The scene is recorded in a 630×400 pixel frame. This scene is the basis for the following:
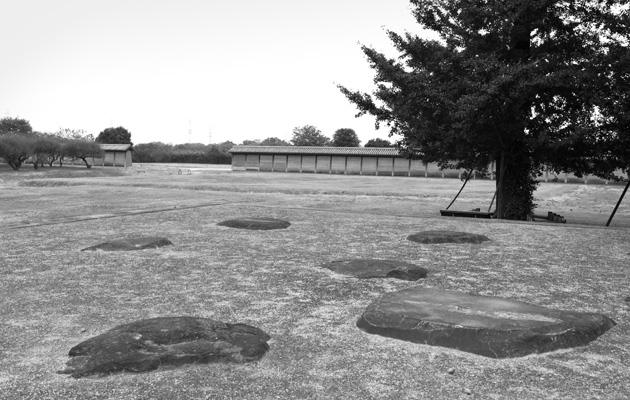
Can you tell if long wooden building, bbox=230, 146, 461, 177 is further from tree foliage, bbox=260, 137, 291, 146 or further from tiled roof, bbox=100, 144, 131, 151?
tree foliage, bbox=260, 137, 291, 146

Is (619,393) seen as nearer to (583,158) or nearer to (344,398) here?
(344,398)

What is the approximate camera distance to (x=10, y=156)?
38156 millimetres

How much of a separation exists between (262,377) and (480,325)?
1539 millimetres

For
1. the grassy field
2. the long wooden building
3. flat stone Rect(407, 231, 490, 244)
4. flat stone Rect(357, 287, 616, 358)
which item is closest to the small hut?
the long wooden building

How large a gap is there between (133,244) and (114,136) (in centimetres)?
7753

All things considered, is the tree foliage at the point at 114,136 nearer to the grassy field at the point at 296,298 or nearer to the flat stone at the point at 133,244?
the grassy field at the point at 296,298

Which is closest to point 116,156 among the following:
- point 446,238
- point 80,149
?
point 80,149

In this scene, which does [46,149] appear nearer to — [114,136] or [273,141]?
[114,136]

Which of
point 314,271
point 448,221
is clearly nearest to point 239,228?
point 314,271

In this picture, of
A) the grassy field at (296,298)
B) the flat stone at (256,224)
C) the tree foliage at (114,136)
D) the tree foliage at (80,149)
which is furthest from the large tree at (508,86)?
the tree foliage at (114,136)

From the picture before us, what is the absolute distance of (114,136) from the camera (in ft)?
257

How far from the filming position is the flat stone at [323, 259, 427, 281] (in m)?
5.29

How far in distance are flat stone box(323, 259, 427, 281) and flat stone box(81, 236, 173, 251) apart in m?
2.46

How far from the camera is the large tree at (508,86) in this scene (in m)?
10.1
